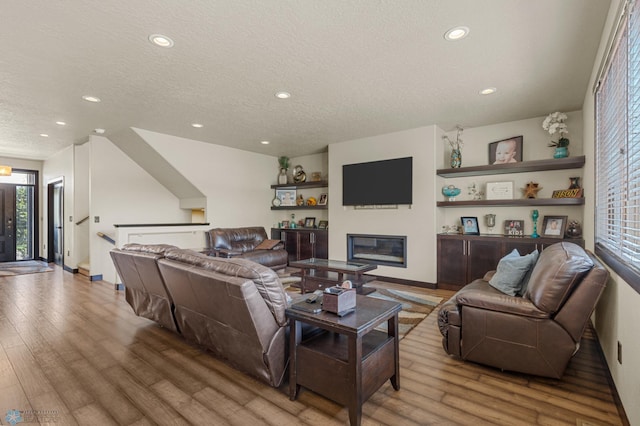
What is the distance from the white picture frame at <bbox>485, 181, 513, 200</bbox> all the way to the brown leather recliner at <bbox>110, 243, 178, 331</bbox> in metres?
4.46

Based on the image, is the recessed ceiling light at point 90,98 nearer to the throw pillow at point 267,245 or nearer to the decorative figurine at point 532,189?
the throw pillow at point 267,245

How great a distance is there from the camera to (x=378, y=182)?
5.45 m

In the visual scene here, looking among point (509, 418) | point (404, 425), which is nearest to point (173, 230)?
point (404, 425)

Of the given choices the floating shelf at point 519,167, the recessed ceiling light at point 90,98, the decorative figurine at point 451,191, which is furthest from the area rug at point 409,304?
the recessed ceiling light at point 90,98

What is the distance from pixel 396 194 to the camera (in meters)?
5.23

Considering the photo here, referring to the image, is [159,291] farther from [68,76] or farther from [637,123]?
[637,123]

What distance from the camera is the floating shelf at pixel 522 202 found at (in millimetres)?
3945

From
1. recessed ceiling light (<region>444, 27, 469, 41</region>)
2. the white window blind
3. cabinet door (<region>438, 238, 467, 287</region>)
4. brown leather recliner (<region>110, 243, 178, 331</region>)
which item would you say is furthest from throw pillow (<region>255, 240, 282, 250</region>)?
the white window blind

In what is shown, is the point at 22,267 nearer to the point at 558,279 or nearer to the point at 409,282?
the point at 409,282

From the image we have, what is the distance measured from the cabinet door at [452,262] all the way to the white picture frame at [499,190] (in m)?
0.86

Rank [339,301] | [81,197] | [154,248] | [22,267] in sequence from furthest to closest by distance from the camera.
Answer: [22,267], [81,197], [154,248], [339,301]

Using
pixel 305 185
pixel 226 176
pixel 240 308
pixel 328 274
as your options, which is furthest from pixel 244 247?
pixel 240 308

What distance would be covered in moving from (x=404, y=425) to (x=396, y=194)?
3.88 meters

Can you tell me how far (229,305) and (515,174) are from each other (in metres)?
4.64
